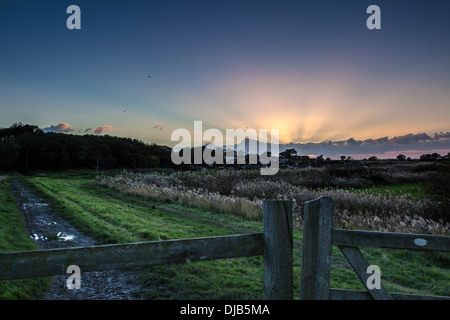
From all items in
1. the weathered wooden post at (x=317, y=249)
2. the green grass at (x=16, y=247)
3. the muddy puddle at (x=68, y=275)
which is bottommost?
the muddy puddle at (x=68, y=275)

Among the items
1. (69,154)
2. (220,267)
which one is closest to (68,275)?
(220,267)

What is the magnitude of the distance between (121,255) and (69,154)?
4468 inches

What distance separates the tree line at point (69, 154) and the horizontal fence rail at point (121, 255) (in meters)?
84.5

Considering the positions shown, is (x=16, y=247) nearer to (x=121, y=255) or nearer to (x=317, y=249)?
(x=121, y=255)

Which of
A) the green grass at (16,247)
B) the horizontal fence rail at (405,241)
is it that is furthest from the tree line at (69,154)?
the horizontal fence rail at (405,241)

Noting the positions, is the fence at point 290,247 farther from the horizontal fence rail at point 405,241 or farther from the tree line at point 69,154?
the tree line at point 69,154

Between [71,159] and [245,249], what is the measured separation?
11344 cm

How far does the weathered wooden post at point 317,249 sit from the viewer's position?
311 centimetres

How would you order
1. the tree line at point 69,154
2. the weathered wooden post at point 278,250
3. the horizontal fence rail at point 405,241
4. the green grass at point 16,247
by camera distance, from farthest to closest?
the tree line at point 69,154 → the green grass at point 16,247 → the horizontal fence rail at point 405,241 → the weathered wooden post at point 278,250

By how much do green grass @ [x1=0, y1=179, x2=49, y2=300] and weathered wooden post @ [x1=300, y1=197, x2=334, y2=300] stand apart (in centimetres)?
515

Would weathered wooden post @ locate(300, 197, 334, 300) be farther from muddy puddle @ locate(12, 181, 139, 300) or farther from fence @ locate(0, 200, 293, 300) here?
muddy puddle @ locate(12, 181, 139, 300)

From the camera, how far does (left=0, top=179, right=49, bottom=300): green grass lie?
5223 millimetres

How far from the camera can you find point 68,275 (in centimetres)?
662
